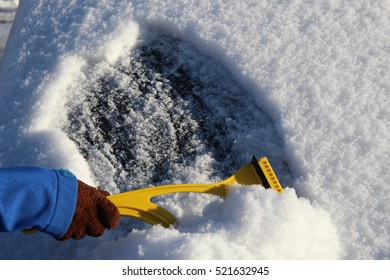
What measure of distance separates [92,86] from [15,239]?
0.48m

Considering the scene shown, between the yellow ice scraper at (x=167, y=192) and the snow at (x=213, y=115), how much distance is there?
0.04m

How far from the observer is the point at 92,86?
1757mm

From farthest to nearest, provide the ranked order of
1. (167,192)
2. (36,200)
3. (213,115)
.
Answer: (213,115) → (167,192) → (36,200)

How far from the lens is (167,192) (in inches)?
59.0

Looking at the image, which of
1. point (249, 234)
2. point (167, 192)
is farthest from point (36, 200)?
point (249, 234)

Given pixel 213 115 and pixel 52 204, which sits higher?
pixel 213 115

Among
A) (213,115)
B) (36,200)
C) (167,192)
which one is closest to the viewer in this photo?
(36,200)

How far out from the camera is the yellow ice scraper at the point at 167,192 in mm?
1476

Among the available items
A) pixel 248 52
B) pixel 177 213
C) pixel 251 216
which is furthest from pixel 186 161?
pixel 248 52

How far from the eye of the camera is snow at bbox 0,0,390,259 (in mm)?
1431

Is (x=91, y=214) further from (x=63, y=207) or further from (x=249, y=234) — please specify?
(x=249, y=234)

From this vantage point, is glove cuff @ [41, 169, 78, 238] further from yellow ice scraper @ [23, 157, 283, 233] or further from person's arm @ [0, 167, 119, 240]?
yellow ice scraper @ [23, 157, 283, 233]

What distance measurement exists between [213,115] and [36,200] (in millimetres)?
563
